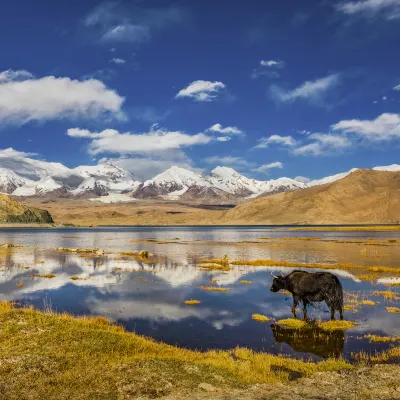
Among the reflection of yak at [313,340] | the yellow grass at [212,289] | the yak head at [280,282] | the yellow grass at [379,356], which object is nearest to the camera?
the yellow grass at [379,356]

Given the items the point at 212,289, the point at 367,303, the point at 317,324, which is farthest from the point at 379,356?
the point at 212,289

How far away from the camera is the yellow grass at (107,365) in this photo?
12.6 meters

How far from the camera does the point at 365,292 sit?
3322 cm

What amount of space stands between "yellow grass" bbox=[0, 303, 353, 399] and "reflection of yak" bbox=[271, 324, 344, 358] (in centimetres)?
183

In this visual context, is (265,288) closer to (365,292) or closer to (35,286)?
(365,292)

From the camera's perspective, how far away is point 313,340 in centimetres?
2009

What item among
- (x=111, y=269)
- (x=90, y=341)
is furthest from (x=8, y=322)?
(x=111, y=269)

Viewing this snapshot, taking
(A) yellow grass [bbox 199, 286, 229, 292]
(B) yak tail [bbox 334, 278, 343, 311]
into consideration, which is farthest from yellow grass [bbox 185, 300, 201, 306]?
(B) yak tail [bbox 334, 278, 343, 311]

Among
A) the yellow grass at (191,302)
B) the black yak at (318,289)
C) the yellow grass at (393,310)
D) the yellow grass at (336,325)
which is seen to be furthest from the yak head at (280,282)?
the yellow grass at (393,310)

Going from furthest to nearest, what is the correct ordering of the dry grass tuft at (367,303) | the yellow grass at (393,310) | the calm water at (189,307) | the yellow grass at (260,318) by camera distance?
the dry grass tuft at (367,303), the yellow grass at (393,310), the yellow grass at (260,318), the calm water at (189,307)

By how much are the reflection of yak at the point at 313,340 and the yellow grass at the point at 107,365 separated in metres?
1.83

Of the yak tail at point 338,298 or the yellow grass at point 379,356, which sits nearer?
the yellow grass at point 379,356

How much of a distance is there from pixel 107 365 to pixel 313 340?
10.7 meters

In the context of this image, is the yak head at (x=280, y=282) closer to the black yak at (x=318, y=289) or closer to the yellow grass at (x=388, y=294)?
the black yak at (x=318, y=289)
